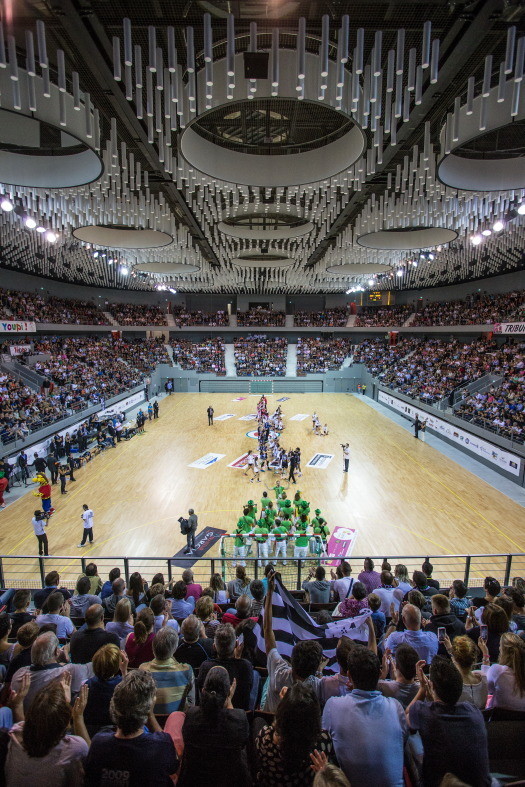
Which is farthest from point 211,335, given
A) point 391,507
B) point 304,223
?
point 391,507

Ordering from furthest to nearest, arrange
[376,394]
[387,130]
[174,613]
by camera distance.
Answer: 1. [376,394]
2. [387,130]
3. [174,613]

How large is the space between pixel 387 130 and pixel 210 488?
11.8 metres

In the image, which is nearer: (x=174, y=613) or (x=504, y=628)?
(x=504, y=628)

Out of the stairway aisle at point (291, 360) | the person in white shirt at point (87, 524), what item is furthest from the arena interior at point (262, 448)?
the stairway aisle at point (291, 360)

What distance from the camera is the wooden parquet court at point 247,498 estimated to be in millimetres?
10523

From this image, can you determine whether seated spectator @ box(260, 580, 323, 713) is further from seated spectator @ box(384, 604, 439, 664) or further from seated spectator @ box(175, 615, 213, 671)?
seated spectator @ box(384, 604, 439, 664)

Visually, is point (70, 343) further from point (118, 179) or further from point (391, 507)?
point (391, 507)

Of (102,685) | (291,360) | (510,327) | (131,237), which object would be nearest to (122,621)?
(102,685)

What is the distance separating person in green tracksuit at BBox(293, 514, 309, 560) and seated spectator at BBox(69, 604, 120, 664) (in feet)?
19.7

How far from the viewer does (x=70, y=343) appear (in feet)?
106

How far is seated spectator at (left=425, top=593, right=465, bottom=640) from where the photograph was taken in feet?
13.5

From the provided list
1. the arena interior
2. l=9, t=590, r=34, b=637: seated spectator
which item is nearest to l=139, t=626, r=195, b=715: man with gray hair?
the arena interior

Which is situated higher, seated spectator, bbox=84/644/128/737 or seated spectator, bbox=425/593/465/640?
seated spectator, bbox=84/644/128/737

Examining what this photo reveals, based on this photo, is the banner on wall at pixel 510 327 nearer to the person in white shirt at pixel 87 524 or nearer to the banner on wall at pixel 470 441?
the banner on wall at pixel 470 441
